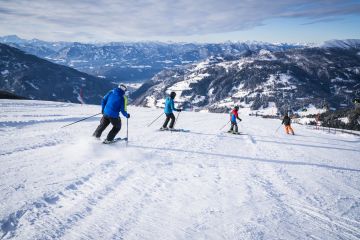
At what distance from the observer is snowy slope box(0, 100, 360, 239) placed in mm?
4434

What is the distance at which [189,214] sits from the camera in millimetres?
5051

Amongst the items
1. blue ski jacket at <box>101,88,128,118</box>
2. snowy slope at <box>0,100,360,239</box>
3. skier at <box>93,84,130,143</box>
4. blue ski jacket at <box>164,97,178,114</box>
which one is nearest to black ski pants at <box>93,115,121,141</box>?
skier at <box>93,84,130,143</box>

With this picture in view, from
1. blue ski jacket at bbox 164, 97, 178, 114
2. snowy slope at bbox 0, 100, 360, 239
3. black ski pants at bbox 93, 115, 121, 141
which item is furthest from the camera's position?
blue ski jacket at bbox 164, 97, 178, 114

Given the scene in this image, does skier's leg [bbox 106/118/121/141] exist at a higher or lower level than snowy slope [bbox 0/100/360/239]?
higher

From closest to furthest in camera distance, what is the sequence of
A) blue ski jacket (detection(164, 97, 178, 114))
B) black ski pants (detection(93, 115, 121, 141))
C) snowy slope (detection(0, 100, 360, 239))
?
snowy slope (detection(0, 100, 360, 239)), black ski pants (detection(93, 115, 121, 141)), blue ski jacket (detection(164, 97, 178, 114))

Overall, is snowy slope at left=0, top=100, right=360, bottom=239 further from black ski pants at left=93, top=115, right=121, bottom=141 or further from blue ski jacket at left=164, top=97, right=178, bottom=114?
blue ski jacket at left=164, top=97, right=178, bottom=114

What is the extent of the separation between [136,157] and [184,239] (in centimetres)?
459

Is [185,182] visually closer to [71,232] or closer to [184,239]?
[184,239]

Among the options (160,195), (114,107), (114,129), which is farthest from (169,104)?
(160,195)

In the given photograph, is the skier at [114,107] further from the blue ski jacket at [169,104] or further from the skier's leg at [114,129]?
the blue ski jacket at [169,104]

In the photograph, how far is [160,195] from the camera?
227 inches

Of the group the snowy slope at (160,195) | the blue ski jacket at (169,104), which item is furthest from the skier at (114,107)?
the blue ski jacket at (169,104)

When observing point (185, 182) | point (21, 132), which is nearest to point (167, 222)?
point (185, 182)

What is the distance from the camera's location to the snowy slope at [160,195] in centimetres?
443
